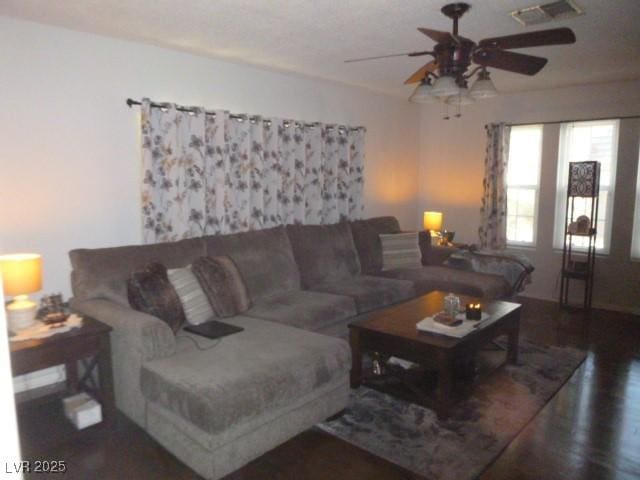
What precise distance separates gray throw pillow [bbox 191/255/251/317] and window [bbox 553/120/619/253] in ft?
12.4

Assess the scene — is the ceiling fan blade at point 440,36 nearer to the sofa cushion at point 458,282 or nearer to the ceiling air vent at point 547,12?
the ceiling air vent at point 547,12

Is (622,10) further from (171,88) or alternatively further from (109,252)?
(109,252)

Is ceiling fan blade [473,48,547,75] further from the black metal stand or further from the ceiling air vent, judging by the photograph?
the black metal stand

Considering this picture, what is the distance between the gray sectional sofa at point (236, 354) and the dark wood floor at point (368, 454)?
11cm

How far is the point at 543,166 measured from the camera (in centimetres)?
518

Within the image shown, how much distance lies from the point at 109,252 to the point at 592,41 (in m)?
→ 3.57

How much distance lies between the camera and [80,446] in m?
2.37

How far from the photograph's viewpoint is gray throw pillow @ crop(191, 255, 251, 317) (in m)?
2.95

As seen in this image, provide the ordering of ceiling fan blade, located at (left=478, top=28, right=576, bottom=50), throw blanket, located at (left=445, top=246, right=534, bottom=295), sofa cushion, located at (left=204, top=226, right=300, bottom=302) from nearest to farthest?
ceiling fan blade, located at (left=478, top=28, right=576, bottom=50) → sofa cushion, located at (left=204, top=226, right=300, bottom=302) → throw blanket, located at (left=445, top=246, right=534, bottom=295)

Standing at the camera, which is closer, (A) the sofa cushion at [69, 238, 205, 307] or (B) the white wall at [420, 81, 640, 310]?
(A) the sofa cushion at [69, 238, 205, 307]

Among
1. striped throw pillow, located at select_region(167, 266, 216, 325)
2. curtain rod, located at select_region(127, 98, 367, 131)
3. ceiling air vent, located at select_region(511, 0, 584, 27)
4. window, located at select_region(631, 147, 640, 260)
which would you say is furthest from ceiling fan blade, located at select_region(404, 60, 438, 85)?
window, located at select_region(631, 147, 640, 260)

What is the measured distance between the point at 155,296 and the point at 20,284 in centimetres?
65

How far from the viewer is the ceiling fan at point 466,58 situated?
2236 mm

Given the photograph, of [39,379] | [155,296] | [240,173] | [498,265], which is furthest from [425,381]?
[39,379]
